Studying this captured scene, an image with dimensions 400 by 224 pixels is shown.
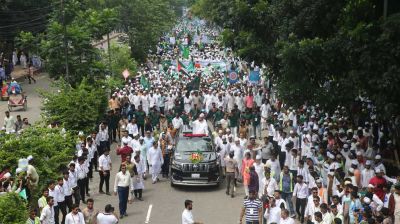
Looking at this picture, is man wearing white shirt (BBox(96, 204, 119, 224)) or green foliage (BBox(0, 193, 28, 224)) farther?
man wearing white shirt (BBox(96, 204, 119, 224))

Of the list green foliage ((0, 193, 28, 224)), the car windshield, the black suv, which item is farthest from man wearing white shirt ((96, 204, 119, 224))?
the car windshield

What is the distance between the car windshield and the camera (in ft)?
64.7

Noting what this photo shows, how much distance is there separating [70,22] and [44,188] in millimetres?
15328

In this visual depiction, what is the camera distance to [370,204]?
1388 centimetres

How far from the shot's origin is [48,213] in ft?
45.3

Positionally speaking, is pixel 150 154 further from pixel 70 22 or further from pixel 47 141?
pixel 70 22

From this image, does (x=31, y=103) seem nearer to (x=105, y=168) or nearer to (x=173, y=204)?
(x=105, y=168)

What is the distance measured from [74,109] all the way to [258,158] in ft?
27.1

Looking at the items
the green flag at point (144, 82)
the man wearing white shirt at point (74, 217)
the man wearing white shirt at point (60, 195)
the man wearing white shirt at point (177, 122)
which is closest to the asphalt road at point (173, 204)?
the man wearing white shirt at point (60, 195)

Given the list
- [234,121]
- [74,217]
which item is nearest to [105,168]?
[74,217]

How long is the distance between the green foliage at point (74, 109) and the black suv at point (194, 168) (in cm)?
480

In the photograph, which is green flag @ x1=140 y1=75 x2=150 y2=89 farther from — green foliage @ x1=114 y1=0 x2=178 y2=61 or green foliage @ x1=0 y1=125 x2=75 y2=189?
green foliage @ x1=0 y1=125 x2=75 y2=189

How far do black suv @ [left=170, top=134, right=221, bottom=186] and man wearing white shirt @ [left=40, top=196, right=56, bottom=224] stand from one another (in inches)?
227

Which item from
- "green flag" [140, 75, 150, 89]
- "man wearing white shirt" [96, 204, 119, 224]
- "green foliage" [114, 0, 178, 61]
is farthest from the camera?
"green foliage" [114, 0, 178, 61]
